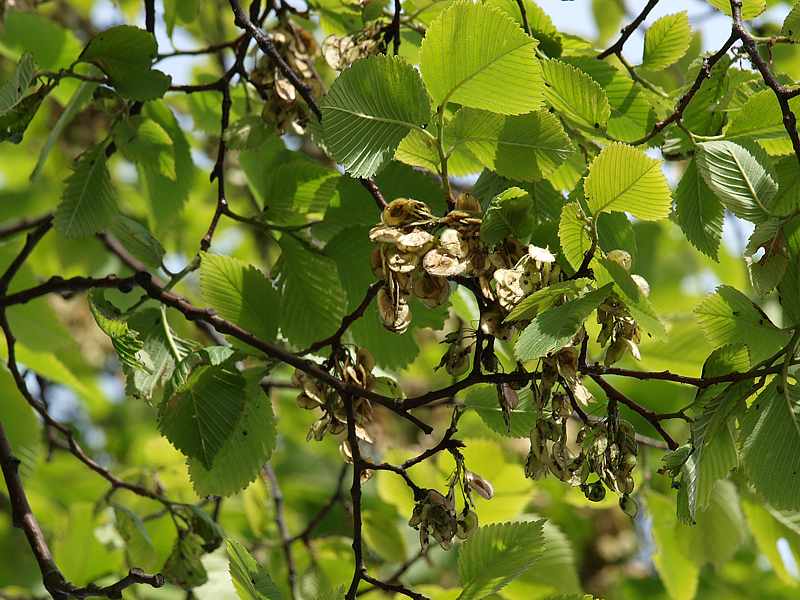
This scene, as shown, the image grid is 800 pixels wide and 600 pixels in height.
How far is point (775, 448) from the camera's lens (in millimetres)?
646

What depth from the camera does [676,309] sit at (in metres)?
1.99

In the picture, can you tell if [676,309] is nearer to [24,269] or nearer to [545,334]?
[24,269]

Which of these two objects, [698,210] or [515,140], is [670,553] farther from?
[515,140]

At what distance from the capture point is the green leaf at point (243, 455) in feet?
2.78

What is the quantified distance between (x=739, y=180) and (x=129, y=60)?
526 millimetres

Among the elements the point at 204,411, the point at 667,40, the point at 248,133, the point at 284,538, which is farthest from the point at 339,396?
the point at 284,538

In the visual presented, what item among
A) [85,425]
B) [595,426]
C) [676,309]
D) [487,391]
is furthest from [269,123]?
[85,425]

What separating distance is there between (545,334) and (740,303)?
7.5 inches

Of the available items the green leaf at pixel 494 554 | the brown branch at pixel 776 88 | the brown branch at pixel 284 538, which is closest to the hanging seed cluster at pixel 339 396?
the green leaf at pixel 494 554

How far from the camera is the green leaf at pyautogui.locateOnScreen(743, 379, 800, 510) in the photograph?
0.64 meters

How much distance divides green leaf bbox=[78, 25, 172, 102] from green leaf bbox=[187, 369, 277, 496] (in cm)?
29

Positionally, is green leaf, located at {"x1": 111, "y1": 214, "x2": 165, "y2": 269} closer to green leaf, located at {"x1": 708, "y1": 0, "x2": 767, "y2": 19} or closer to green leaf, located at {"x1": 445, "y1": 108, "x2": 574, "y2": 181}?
green leaf, located at {"x1": 445, "y1": 108, "x2": 574, "y2": 181}

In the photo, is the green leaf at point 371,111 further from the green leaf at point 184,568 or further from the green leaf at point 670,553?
the green leaf at point 670,553

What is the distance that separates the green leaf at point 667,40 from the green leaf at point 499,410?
320 millimetres
